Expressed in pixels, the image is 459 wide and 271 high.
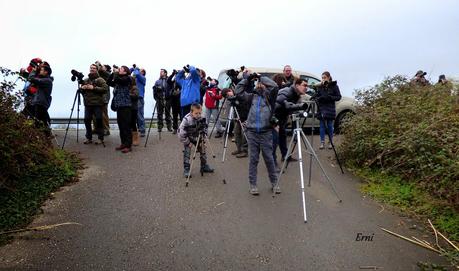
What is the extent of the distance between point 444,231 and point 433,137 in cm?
235

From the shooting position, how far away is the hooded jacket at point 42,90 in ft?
30.8

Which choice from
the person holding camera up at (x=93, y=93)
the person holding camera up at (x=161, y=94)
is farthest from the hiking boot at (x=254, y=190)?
the person holding camera up at (x=161, y=94)

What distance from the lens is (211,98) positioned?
477 inches

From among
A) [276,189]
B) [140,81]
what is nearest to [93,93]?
[140,81]

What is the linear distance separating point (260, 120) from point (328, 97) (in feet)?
12.0

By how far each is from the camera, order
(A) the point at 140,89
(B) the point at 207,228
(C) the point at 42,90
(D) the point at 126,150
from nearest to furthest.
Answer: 1. (B) the point at 207,228
2. (C) the point at 42,90
3. (D) the point at 126,150
4. (A) the point at 140,89

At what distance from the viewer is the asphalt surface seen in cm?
471

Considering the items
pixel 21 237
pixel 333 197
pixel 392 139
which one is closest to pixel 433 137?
pixel 392 139

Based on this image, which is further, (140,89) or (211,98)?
(211,98)

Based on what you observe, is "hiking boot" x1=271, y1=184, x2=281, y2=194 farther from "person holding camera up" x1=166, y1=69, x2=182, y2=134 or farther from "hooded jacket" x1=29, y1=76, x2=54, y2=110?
"hooded jacket" x1=29, y1=76, x2=54, y2=110

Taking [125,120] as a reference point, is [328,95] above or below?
above

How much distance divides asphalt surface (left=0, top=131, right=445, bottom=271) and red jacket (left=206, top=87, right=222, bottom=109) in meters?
3.94

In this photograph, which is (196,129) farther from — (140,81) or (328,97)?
(140,81)

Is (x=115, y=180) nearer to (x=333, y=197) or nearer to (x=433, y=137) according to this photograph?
(x=333, y=197)
